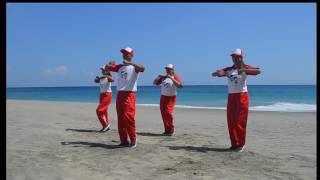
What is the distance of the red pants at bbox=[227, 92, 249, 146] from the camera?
797 centimetres

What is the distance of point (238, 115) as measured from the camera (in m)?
7.98

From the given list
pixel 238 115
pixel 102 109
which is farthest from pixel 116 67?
pixel 102 109

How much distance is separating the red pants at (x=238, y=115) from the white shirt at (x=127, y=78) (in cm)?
180

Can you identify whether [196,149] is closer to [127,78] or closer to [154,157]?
[154,157]

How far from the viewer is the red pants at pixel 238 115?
26.2 ft

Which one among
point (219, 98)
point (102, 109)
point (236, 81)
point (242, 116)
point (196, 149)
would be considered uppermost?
point (236, 81)

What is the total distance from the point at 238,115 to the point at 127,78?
2.14m

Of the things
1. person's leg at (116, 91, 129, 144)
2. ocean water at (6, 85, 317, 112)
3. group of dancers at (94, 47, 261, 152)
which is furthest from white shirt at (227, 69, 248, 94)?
ocean water at (6, 85, 317, 112)

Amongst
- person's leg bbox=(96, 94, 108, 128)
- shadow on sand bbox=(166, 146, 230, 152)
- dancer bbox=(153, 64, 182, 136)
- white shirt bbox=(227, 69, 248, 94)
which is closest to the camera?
white shirt bbox=(227, 69, 248, 94)

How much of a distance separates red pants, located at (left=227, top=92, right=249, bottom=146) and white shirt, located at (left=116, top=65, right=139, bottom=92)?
5.91ft

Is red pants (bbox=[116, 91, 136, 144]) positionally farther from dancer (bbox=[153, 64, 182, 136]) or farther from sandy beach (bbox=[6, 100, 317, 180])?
dancer (bbox=[153, 64, 182, 136])

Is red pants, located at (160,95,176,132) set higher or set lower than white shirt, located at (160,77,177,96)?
lower

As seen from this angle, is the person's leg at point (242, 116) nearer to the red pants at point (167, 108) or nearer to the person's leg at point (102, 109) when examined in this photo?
the red pants at point (167, 108)

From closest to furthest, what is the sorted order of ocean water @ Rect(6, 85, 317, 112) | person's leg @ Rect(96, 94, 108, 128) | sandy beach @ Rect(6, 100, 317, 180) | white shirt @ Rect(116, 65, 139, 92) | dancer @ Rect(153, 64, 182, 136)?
sandy beach @ Rect(6, 100, 317, 180) < white shirt @ Rect(116, 65, 139, 92) < dancer @ Rect(153, 64, 182, 136) < person's leg @ Rect(96, 94, 108, 128) < ocean water @ Rect(6, 85, 317, 112)
